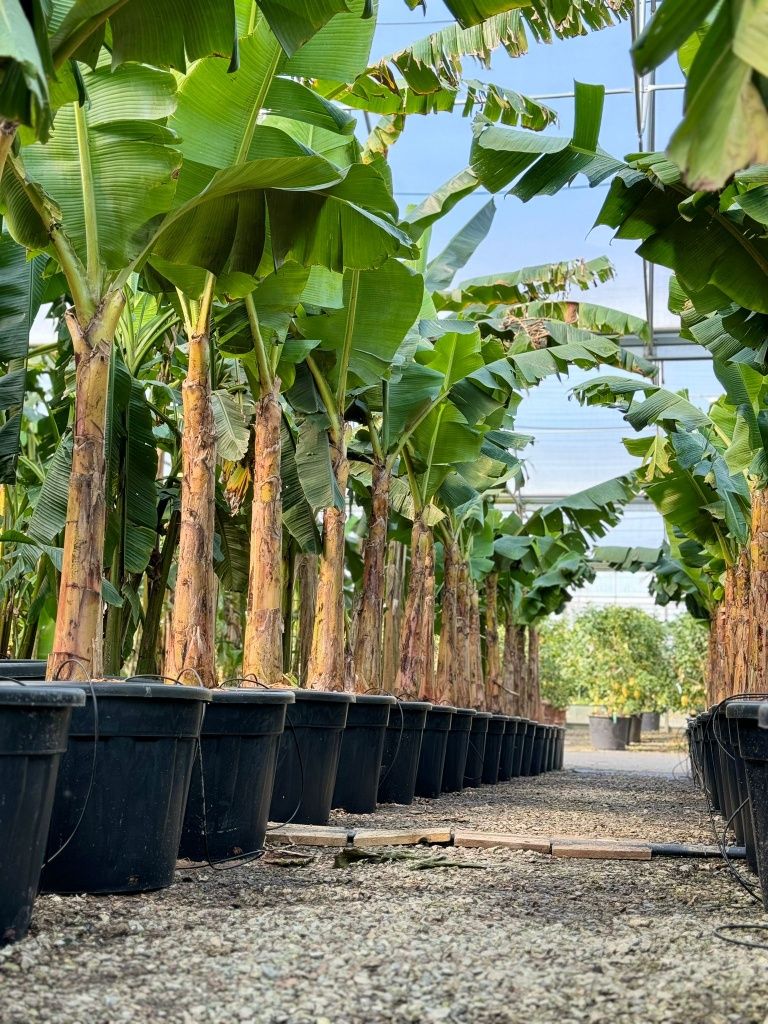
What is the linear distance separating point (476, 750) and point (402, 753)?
11.1 ft

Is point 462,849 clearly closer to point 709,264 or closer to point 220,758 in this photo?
point 220,758

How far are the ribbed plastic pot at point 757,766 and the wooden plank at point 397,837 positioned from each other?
192cm

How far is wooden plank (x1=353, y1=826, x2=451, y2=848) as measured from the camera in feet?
15.8

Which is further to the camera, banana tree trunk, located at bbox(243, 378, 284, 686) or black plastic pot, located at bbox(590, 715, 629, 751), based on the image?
black plastic pot, located at bbox(590, 715, 629, 751)

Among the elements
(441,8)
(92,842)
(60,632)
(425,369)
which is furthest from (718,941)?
(441,8)

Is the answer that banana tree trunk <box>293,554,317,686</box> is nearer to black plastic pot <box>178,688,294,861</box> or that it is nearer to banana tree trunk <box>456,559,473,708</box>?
banana tree trunk <box>456,559,473,708</box>

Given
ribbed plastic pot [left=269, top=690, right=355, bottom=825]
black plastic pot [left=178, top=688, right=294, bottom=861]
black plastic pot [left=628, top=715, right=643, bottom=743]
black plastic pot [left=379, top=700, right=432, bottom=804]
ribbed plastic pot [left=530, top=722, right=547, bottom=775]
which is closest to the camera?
black plastic pot [left=178, top=688, right=294, bottom=861]

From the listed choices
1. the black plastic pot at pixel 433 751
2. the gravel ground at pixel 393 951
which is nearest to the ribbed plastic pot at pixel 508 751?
the black plastic pot at pixel 433 751

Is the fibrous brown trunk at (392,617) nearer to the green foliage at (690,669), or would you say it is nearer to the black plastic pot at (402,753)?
the black plastic pot at (402,753)

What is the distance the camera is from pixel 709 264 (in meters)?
5.01

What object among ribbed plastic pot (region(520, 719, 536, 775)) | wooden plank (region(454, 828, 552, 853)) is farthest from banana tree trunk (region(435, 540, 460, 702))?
wooden plank (region(454, 828, 552, 853))

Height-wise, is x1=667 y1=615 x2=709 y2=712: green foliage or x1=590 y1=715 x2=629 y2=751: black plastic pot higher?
x1=667 y1=615 x2=709 y2=712: green foliage

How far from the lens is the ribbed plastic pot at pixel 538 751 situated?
15086 millimetres

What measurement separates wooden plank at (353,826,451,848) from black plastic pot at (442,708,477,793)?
4.12 meters
